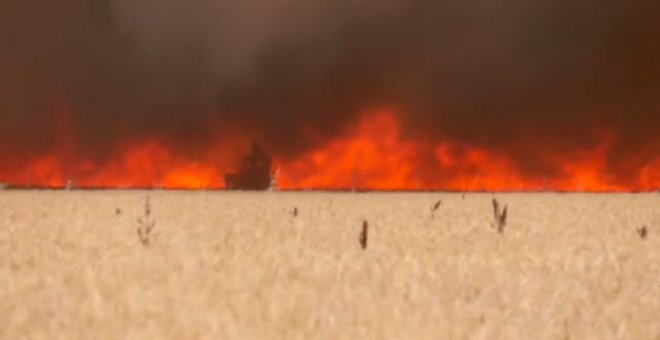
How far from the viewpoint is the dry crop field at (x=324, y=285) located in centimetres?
570

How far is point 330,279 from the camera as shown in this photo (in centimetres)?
788

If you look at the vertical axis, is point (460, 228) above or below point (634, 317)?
above

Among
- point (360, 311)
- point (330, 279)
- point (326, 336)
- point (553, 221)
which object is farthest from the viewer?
point (553, 221)

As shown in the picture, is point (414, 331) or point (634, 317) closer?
point (414, 331)

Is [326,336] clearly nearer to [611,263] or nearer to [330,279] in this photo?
[330,279]

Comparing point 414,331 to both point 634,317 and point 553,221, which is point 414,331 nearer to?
point 634,317

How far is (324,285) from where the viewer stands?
296 inches

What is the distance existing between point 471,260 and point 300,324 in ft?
14.0

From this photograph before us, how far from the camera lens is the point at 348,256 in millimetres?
9781

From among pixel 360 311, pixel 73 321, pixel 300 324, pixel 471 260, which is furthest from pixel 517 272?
pixel 73 321

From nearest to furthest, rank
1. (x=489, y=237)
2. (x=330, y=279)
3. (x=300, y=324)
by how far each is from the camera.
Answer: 1. (x=300, y=324)
2. (x=330, y=279)
3. (x=489, y=237)

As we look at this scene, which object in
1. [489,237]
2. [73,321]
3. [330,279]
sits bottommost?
[73,321]

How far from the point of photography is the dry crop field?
5.70 metres

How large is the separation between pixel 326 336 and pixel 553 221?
1306 centimetres
